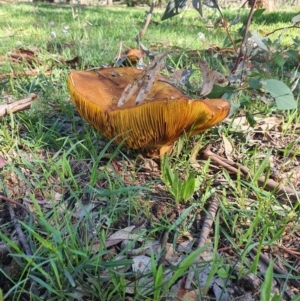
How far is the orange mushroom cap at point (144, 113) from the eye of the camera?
124 cm

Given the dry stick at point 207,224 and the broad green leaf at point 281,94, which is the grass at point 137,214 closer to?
the dry stick at point 207,224

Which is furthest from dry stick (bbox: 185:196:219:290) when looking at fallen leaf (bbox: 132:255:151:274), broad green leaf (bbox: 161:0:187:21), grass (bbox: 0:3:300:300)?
broad green leaf (bbox: 161:0:187:21)

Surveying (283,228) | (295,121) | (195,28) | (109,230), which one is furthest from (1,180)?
(195,28)

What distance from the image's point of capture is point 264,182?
54.9 inches

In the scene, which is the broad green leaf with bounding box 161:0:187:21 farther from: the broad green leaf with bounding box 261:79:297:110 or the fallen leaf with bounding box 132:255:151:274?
the fallen leaf with bounding box 132:255:151:274

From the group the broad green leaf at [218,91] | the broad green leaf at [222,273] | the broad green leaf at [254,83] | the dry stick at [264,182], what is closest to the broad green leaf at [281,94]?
the broad green leaf at [254,83]

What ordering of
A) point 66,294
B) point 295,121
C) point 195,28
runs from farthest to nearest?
point 195,28, point 295,121, point 66,294

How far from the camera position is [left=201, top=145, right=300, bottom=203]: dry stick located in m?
1.35

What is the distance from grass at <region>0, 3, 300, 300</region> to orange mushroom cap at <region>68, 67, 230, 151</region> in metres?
0.10

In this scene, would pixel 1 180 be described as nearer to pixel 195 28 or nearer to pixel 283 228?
pixel 283 228

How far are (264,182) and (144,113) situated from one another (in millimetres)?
Result: 525

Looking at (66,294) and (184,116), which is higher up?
(184,116)

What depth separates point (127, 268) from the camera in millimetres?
1050

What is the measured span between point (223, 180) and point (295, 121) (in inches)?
26.2
